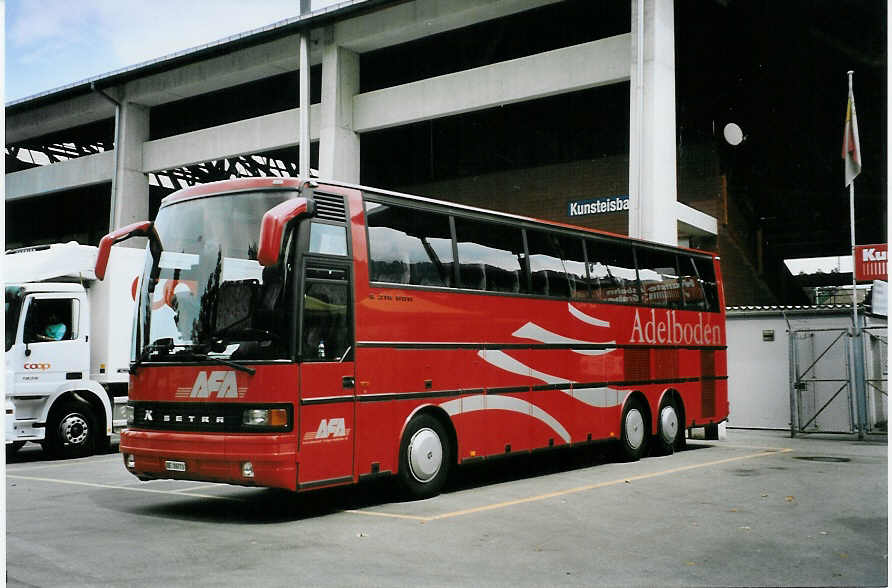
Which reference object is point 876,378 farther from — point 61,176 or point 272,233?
point 61,176

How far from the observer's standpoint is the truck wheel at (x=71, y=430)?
14953 millimetres

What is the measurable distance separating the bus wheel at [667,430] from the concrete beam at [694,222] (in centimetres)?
653

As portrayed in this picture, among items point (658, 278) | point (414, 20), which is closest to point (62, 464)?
point (658, 278)

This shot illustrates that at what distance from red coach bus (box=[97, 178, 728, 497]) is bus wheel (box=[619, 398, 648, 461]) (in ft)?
4.02

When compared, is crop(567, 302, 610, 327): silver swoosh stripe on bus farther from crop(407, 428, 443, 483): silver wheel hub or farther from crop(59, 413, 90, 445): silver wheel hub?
crop(59, 413, 90, 445): silver wheel hub

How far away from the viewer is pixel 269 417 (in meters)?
8.92

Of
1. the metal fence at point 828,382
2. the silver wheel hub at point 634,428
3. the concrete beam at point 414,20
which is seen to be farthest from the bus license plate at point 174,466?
the concrete beam at point 414,20

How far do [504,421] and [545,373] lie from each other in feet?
3.67

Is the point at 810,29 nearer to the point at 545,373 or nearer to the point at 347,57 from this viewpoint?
the point at 347,57

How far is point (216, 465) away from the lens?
903 centimetres

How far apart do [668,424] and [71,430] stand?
Result: 9.58 metres

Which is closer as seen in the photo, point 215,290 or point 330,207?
point 215,290

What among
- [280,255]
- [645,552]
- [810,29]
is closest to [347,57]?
[810,29]

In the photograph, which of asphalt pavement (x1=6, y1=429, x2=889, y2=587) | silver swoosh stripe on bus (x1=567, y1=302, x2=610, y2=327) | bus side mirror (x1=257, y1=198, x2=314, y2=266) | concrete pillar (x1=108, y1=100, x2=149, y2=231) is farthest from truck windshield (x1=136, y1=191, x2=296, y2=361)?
concrete pillar (x1=108, y1=100, x2=149, y2=231)
